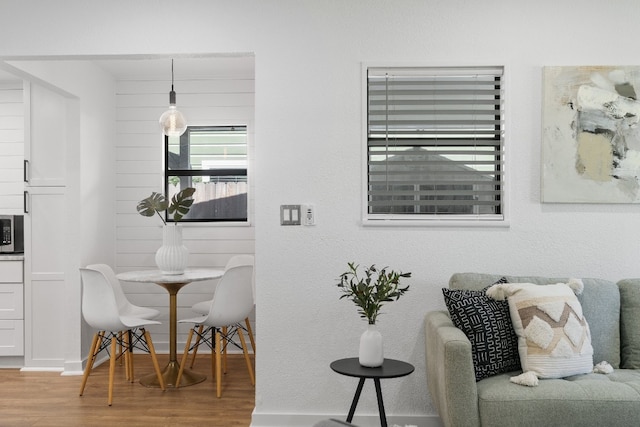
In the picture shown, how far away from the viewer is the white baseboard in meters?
3.52

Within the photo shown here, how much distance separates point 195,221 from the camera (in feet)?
19.3

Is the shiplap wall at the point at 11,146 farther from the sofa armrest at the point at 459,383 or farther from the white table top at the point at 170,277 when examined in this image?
the sofa armrest at the point at 459,383

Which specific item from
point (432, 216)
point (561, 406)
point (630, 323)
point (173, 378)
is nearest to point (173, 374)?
point (173, 378)

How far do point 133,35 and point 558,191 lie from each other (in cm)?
248

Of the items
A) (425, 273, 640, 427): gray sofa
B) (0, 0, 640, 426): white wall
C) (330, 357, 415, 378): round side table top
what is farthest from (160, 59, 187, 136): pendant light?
(425, 273, 640, 427): gray sofa

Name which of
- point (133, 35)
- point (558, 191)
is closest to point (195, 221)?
point (133, 35)

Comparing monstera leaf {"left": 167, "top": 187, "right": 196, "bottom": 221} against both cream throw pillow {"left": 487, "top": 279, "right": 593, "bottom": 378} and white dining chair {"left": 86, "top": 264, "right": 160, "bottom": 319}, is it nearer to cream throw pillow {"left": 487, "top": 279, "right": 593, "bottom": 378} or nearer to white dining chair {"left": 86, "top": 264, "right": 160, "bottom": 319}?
white dining chair {"left": 86, "top": 264, "right": 160, "bottom": 319}

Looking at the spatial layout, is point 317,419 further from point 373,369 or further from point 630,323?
point 630,323

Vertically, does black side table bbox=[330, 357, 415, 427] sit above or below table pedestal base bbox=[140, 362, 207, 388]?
above

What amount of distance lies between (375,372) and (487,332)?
0.54 metres

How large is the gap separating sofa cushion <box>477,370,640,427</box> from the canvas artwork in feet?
3.79

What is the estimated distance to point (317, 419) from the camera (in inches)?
139

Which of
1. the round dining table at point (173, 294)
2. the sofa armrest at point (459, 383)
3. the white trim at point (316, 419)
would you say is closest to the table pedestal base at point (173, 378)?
the round dining table at point (173, 294)

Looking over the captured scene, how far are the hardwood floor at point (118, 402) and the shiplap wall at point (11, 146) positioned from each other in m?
1.50
